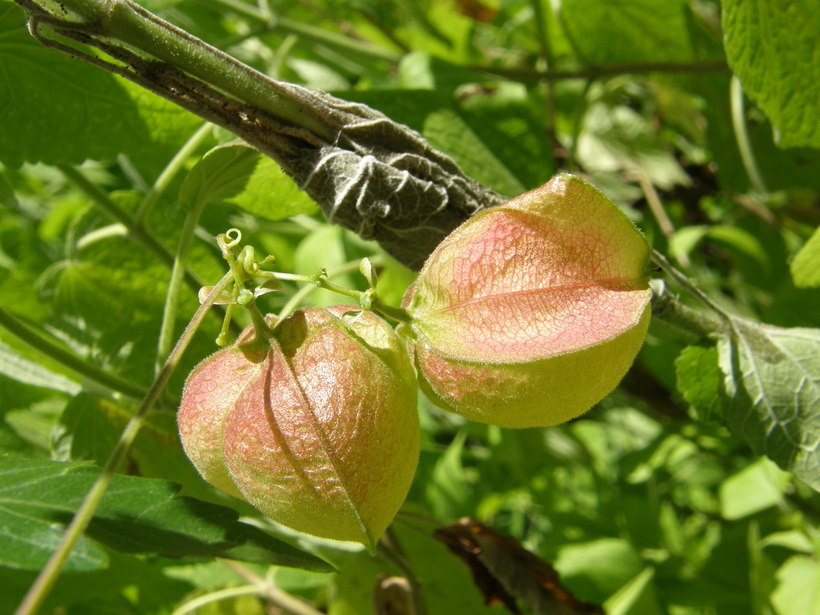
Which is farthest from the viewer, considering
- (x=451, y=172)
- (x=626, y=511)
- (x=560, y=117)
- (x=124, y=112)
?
(x=560, y=117)

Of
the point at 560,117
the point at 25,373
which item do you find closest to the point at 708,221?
the point at 560,117

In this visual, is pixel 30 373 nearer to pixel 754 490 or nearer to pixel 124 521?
pixel 124 521

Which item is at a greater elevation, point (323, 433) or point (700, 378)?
point (323, 433)

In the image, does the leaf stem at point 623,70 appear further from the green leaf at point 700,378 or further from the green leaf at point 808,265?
the green leaf at point 700,378

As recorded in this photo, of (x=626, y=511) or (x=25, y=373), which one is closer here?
(x=25, y=373)

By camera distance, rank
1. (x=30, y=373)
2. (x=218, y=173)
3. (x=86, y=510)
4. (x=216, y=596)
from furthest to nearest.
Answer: (x=216, y=596)
(x=30, y=373)
(x=218, y=173)
(x=86, y=510)

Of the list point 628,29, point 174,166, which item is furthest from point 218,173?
point 628,29

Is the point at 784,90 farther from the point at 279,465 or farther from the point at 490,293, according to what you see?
the point at 279,465
